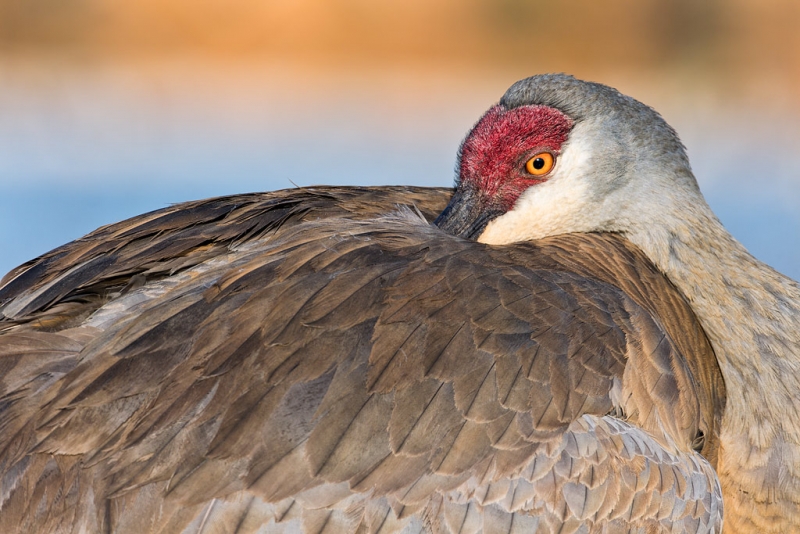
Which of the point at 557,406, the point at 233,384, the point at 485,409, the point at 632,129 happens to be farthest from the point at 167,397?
the point at 632,129

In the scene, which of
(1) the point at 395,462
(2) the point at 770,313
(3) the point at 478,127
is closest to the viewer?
(1) the point at 395,462

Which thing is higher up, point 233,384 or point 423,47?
point 423,47

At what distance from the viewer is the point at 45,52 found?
27.8 feet

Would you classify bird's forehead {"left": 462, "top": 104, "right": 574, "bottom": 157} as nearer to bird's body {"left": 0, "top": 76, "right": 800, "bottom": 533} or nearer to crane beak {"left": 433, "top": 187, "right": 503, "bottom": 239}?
bird's body {"left": 0, "top": 76, "right": 800, "bottom": 533}

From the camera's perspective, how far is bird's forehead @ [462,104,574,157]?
9.25ft

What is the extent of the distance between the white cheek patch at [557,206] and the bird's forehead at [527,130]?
0.04 meters

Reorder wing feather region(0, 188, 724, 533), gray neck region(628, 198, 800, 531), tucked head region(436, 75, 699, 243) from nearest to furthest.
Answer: wing feather region(0, 188, 724, 533) < gray neck region(628, 198, 800, 531) < tucked head region(436, 75, 699, 243)

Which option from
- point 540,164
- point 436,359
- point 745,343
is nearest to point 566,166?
point 540,164

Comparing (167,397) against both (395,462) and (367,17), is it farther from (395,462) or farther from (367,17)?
(367,17)

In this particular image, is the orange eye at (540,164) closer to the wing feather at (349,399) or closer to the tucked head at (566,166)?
the tucked head at (566,166)

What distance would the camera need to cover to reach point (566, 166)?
283 centimetres

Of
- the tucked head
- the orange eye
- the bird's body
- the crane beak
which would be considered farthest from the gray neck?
the crane beak

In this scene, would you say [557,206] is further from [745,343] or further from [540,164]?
[745,343]

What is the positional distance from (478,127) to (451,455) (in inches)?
47.5
